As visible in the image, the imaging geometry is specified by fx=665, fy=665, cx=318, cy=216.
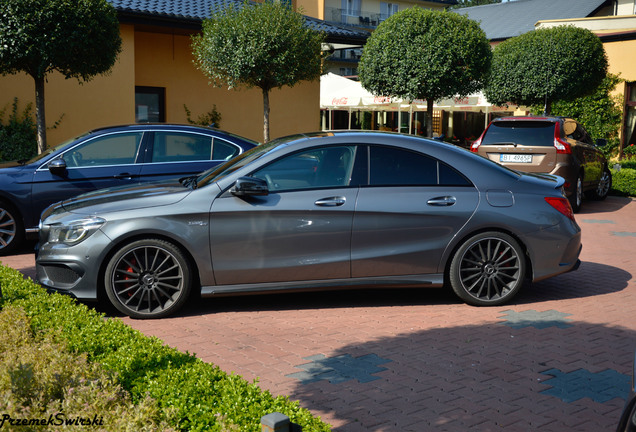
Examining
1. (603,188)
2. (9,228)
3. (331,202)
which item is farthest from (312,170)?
(603,188)

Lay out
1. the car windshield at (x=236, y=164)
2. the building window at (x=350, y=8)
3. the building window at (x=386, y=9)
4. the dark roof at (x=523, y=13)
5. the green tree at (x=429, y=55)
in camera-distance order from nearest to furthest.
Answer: the car windshield at (x=236, y=164) < the green tree at (x=429, y=55) < the dark roof at (x=523, y=13) < the building window at (x=350, y=8) < the building window at (x=386, y=9)

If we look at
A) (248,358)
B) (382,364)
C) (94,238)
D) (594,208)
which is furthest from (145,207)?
(594,208)

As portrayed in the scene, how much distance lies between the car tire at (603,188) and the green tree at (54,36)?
36.8 feet

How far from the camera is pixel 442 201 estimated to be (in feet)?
20.5

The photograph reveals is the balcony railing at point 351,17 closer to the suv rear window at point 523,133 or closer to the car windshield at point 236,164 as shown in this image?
the suv rear window at point 523,133

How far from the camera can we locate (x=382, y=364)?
191 inches

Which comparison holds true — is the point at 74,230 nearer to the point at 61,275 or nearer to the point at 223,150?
the point at 61,275

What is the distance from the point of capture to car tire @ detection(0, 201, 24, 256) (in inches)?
334

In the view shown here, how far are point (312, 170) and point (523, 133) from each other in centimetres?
765

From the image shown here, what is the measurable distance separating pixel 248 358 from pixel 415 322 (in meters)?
1.70

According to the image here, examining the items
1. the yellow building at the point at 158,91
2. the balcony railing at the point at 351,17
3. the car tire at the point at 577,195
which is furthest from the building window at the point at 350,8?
the car tire at the point at 577,195

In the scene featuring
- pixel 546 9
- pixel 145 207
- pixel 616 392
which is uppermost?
pixel 546 9

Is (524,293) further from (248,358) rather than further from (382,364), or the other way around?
(248,358)

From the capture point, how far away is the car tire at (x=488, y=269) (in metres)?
6.30
